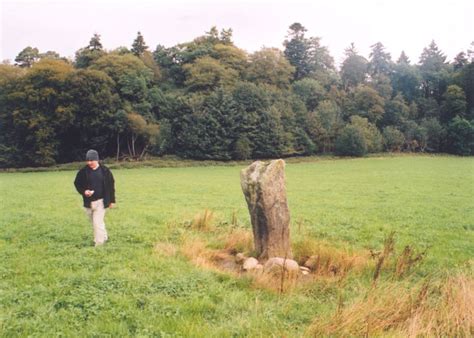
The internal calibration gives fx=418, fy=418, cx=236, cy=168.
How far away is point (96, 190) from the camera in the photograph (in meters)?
10.5

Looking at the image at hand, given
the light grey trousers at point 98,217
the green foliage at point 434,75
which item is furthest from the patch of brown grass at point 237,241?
the green foliage at point 434,75

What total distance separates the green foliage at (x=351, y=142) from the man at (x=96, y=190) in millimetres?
61284

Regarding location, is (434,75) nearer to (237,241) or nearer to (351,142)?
(351,142)

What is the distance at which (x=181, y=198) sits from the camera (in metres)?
23.4

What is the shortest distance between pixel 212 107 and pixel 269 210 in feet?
190

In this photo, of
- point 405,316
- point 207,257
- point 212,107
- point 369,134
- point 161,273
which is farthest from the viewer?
point 369,134

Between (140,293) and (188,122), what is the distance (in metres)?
59.7

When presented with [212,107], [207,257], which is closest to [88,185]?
[207,257]

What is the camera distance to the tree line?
60844 mm

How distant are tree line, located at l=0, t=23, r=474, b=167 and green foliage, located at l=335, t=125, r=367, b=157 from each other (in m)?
0.16

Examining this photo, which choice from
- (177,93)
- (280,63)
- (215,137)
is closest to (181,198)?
(215,137)

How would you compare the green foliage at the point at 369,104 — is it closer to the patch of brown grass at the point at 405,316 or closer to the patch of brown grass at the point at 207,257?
the patch of brown grass at the point at 207,257

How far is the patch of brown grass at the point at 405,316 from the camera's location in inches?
218

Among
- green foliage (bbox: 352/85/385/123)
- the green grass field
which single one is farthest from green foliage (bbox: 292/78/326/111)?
the green grass field
